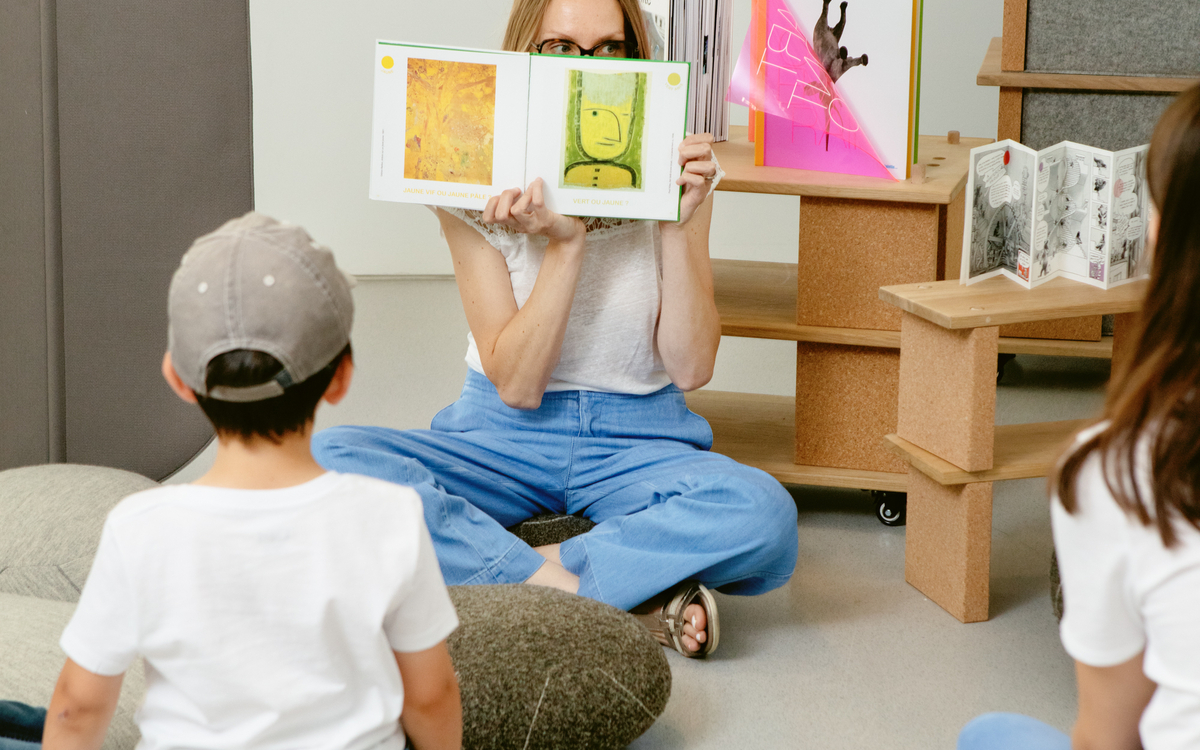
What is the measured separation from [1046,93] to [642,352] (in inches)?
55.4

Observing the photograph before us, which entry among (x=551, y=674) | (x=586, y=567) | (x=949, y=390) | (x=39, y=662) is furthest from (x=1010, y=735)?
(x=39, y=662)

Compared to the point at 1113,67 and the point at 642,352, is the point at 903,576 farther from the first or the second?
the point at 1113,67

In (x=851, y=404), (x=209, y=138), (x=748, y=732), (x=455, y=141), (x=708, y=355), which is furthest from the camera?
(x=851, y=404)

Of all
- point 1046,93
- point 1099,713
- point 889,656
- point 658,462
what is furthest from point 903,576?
point 1046,93

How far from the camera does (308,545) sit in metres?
0.77

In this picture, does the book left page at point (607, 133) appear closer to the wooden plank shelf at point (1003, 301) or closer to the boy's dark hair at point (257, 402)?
the wooden plank shelf at point (1003, 301)

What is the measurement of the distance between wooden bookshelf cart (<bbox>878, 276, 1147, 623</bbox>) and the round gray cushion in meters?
1.13

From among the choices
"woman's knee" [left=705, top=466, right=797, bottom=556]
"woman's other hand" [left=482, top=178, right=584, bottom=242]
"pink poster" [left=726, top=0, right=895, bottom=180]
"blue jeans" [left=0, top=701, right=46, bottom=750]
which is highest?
"pink poster" [left=726, top=0, right=895, bottom=180]

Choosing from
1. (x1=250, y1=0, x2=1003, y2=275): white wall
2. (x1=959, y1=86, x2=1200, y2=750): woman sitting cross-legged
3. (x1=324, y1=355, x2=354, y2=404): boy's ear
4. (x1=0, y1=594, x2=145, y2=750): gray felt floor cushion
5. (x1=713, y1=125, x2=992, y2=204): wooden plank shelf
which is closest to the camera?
(x1=959, y1=86, x2=1200, y2=750): woman sitting cross-legged

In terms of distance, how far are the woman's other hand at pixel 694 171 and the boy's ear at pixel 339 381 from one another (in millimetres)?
829

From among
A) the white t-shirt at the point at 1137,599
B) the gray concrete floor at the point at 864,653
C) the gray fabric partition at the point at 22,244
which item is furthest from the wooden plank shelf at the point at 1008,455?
the gray fabric partition at the point at 22,244

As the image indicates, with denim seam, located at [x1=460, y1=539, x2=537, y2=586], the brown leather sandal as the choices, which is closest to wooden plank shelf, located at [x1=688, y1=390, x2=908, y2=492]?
the brown leather sandal

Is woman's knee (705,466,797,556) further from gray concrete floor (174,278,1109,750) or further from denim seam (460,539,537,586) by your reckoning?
denim seam (460,539,537,586)

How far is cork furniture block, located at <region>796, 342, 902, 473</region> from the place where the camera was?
1.98m
